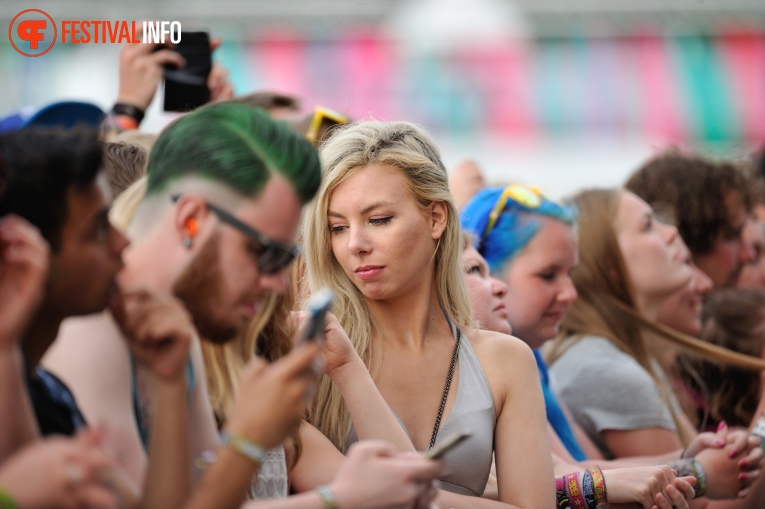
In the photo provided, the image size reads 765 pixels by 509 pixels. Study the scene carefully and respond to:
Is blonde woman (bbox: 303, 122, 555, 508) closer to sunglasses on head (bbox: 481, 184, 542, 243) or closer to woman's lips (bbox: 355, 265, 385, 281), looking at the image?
woman's lips (bbox: 355, 265, 385, 281)

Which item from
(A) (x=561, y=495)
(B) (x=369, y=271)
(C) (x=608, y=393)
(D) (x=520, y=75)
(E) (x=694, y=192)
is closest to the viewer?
(B) (x=369, y=271)

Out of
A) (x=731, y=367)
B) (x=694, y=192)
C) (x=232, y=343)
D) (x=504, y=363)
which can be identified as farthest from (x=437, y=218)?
(x=694, y=192)

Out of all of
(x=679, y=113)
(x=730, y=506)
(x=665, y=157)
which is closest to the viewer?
(x=730, y=506)

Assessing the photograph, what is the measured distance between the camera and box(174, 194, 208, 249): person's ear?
190 cm

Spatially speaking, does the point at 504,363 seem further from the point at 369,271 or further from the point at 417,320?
the point at 369,271

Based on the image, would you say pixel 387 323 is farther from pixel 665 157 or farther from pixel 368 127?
pixel 665 157

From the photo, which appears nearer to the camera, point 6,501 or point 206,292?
point 6,501

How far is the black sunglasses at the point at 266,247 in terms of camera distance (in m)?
1.89

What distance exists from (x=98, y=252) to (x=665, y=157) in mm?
4254

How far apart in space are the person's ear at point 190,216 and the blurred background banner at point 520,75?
39.7 ft

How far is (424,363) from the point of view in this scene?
9.82 ft

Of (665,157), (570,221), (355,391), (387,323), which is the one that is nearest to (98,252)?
(355,391)

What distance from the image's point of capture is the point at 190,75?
4.11 m

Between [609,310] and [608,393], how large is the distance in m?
0.52
